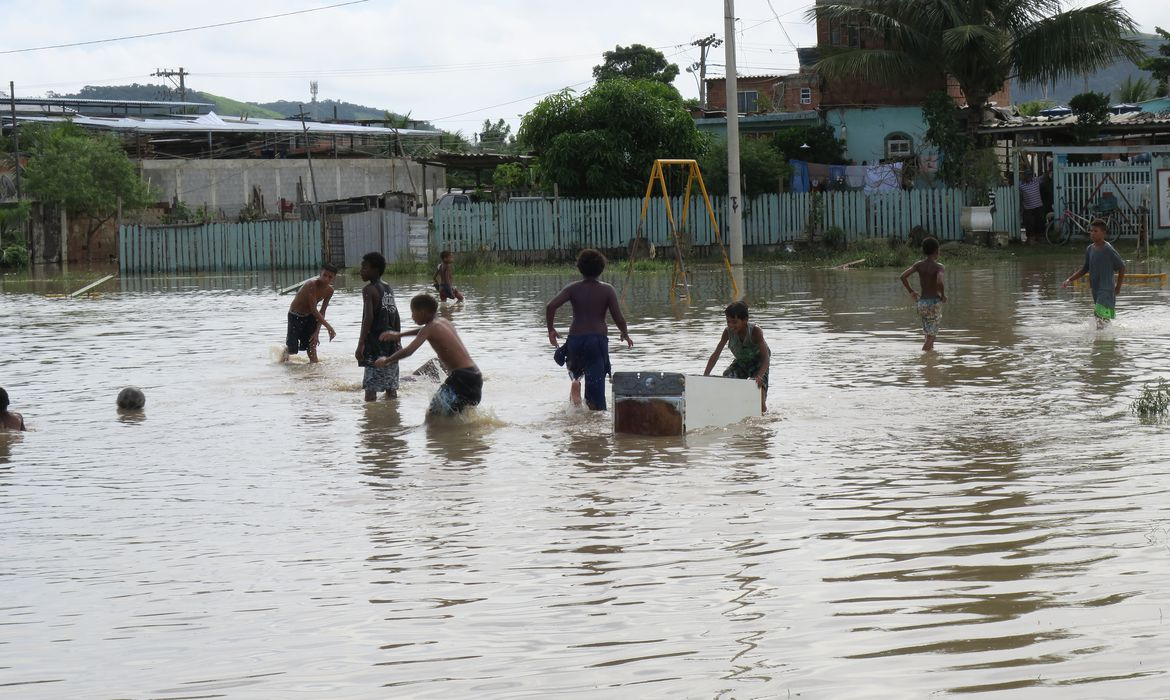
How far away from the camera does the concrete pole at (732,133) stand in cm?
2905

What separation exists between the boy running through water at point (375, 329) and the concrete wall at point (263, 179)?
3815 cm

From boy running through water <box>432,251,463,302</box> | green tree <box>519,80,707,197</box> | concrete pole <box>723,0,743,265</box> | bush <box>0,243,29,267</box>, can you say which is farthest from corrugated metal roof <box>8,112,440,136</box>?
boy running through water <box>432,251,463,302</box>

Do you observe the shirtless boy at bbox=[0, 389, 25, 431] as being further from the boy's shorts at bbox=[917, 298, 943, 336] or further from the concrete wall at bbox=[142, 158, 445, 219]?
the concrete wall at bbox=[142, 158, 445, 219]

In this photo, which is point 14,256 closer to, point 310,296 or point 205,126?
point 205,126

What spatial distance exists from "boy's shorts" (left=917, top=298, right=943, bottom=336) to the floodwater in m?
0.94

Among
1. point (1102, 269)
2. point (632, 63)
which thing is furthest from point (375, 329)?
point (632, 63)

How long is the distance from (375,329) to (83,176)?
35294mm

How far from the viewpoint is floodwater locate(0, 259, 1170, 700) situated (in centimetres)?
470

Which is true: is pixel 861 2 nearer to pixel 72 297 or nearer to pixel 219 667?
pixel 72 297

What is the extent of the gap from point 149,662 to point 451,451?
4.77m

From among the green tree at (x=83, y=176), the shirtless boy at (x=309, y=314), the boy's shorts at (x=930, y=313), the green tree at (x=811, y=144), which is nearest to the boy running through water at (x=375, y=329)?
the shirtless boy at (x=309, y=314)

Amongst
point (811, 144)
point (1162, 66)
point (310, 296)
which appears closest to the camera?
point (310, 296)

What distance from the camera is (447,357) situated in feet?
34.9

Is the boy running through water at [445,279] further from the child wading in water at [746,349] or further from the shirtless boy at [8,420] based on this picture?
the child wading in water at [746,349]
